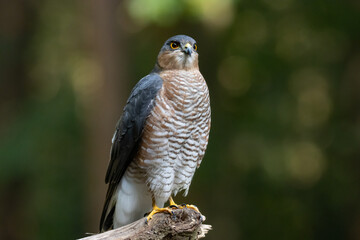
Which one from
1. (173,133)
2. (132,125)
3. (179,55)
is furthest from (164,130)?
(179,55)

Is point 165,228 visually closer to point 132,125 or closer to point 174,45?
point 132,125

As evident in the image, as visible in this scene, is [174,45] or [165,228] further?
[174,45]

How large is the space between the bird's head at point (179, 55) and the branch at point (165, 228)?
125 centimetres

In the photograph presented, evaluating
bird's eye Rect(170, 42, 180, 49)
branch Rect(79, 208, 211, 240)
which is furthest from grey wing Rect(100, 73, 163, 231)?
branch Rect(79, 208, 211, 240)

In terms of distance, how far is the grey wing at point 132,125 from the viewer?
4340mm

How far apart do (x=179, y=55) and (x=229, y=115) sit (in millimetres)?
5031

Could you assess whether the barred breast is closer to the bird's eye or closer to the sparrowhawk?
the sparrowhawk

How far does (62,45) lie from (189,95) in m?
7.93

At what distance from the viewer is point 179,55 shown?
449 centimetres

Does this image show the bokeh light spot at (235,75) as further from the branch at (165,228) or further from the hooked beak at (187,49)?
the branch at (165,228)

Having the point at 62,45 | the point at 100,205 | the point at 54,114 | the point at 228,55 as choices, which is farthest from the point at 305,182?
the point at 62,45

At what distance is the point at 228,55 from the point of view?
965cm

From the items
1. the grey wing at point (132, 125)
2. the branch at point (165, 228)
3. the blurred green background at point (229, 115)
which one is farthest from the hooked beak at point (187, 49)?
the blurred green background at point (229, 115)

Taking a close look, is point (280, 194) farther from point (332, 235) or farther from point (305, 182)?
point (332, 235)
